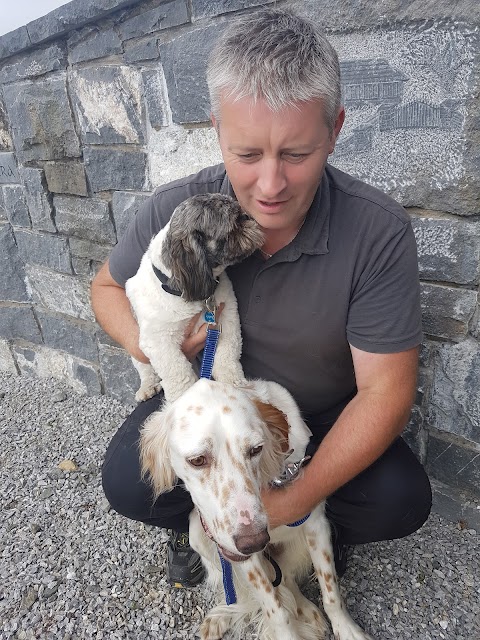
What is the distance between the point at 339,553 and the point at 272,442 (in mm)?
754

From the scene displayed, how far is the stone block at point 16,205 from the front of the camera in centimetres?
331

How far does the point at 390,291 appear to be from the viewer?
1.63 m

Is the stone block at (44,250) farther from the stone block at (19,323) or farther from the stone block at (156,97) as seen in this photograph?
the stone block at (156,97)

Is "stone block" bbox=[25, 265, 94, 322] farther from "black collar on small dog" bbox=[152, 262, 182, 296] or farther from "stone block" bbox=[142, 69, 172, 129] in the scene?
"black collar on small dog" bbox=[152, 262, 182, 296]

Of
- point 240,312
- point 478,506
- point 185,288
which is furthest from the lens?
point 478,506

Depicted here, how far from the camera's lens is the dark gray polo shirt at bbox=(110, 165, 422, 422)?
164 centimetres

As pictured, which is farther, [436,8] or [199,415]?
[436,8]

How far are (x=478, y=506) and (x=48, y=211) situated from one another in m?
2.91

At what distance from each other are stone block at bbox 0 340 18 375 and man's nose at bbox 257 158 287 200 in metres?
3.08

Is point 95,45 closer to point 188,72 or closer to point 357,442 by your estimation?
point 188,72

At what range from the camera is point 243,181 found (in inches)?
61.7

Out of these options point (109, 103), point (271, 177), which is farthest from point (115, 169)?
point (271, 177)

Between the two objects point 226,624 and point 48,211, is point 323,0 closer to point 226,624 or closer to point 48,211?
point 48,211

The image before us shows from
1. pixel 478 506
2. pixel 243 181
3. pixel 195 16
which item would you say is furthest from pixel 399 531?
pixel 195 16
